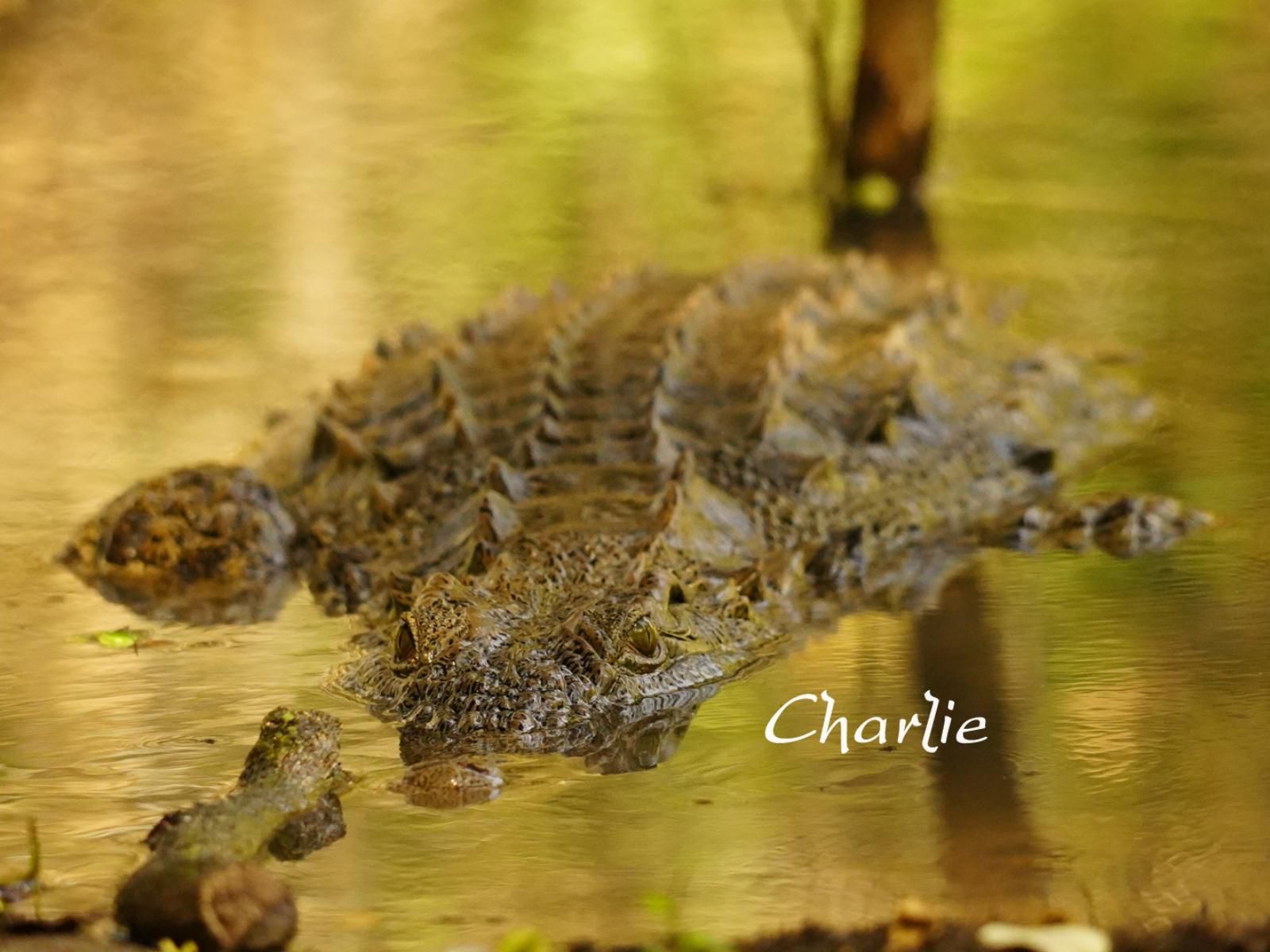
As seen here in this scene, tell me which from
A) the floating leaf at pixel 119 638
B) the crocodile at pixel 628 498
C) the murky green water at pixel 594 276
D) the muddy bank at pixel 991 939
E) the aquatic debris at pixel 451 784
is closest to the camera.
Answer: the muddy bank at pixel 991 939

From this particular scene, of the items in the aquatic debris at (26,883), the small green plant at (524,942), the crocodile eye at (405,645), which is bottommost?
the crocodile eye at (405,645)

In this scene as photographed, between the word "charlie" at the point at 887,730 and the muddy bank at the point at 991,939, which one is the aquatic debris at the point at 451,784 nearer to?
the word "charlie" at the point at 887,730

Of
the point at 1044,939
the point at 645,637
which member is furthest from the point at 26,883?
the point at 1044,939

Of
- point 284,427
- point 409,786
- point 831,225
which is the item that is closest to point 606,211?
point 831,225

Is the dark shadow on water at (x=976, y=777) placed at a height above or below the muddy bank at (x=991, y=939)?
below

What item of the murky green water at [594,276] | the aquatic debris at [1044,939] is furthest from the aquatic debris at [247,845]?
the aquatic debris at [1044,939]

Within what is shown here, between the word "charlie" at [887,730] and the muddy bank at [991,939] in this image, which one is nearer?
the muddy bank at [991,939]

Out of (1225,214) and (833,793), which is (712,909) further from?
(1225,214)

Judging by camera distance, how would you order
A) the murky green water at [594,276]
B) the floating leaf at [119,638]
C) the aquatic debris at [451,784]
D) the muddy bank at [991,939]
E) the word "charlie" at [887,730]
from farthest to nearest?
the floating leaf at [119,638]
the word "charlie" at [887,730]
the aquatic debris at [451,784]
the murky green water at [594,276]
the muddy bank at [991,939]
